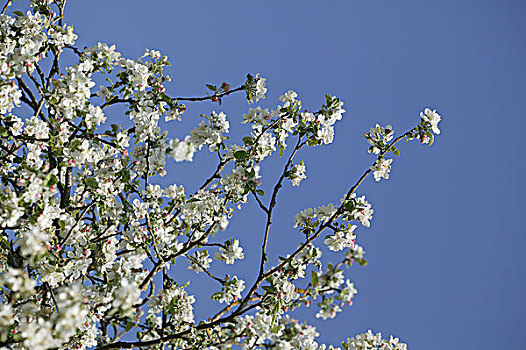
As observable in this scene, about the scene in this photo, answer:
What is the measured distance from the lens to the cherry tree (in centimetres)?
216

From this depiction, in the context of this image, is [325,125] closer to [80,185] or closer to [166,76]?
[166,76]

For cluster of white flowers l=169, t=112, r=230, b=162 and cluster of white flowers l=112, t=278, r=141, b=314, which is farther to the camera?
cluster of white flowers l=169, t=112, r=230, b=162

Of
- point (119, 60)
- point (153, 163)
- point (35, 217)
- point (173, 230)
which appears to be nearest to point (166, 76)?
point (119, 60)

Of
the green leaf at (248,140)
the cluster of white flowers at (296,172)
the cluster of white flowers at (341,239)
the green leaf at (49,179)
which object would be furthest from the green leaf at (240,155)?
the green leaf at (49,179)

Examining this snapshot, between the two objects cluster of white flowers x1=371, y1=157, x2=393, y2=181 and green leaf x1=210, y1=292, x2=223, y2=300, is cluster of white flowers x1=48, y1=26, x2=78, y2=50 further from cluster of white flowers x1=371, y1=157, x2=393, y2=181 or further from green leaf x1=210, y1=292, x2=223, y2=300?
cluster of white flowers x1=371, y1=157, x2=393, y2=181

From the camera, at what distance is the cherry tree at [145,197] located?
7.08 ft

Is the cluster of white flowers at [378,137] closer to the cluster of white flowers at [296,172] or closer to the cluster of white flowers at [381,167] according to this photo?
the cluster of white flowers at [381,167]

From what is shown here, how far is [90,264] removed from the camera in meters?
2.49

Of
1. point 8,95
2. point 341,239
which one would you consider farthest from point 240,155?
point 8,95

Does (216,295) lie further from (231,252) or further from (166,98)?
(166,98)

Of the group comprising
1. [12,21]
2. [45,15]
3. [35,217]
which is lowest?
[35,217]

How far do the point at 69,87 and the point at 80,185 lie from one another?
69 centimetres

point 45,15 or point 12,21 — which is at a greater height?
point 45,15

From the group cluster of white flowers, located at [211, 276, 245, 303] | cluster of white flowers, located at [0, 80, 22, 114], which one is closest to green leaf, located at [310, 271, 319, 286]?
cluster of white flowers, located at [211, 276, 245, 303]
